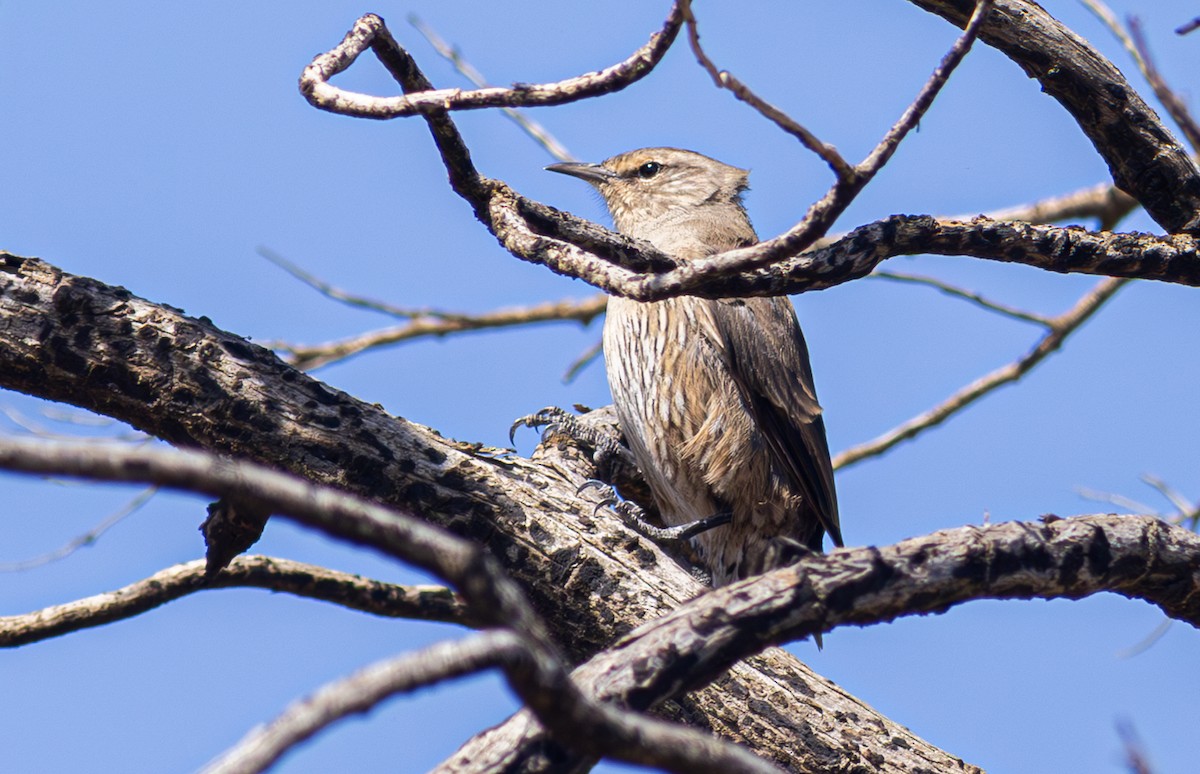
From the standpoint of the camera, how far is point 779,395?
17.6ft

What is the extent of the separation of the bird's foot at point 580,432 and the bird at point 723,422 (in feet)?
0.30

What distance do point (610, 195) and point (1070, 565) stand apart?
4208 mm

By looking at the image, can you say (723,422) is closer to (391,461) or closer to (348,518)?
(391,461)

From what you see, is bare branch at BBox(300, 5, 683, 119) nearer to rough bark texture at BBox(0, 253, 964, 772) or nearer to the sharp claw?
rough bark texture at BBox(0, 253, 964, 772)

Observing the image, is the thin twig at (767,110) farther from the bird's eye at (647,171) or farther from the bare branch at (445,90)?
the bird's eye at (647,171)

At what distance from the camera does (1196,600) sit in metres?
3.00

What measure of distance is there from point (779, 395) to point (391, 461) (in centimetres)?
219

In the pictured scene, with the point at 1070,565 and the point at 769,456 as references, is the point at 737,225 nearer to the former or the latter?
the point at 769,456

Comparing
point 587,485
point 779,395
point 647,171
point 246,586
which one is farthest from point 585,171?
point 246,586

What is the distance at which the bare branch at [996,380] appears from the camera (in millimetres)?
6156

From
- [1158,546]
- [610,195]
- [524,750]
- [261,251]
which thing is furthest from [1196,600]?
[261,251]

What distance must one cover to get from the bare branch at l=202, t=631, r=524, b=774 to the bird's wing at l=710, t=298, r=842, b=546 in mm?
3858

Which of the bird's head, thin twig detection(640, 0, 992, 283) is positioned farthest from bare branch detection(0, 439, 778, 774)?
the bird's head

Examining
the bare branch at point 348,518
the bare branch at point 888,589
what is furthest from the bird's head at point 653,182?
the bare branch at point 348,518
